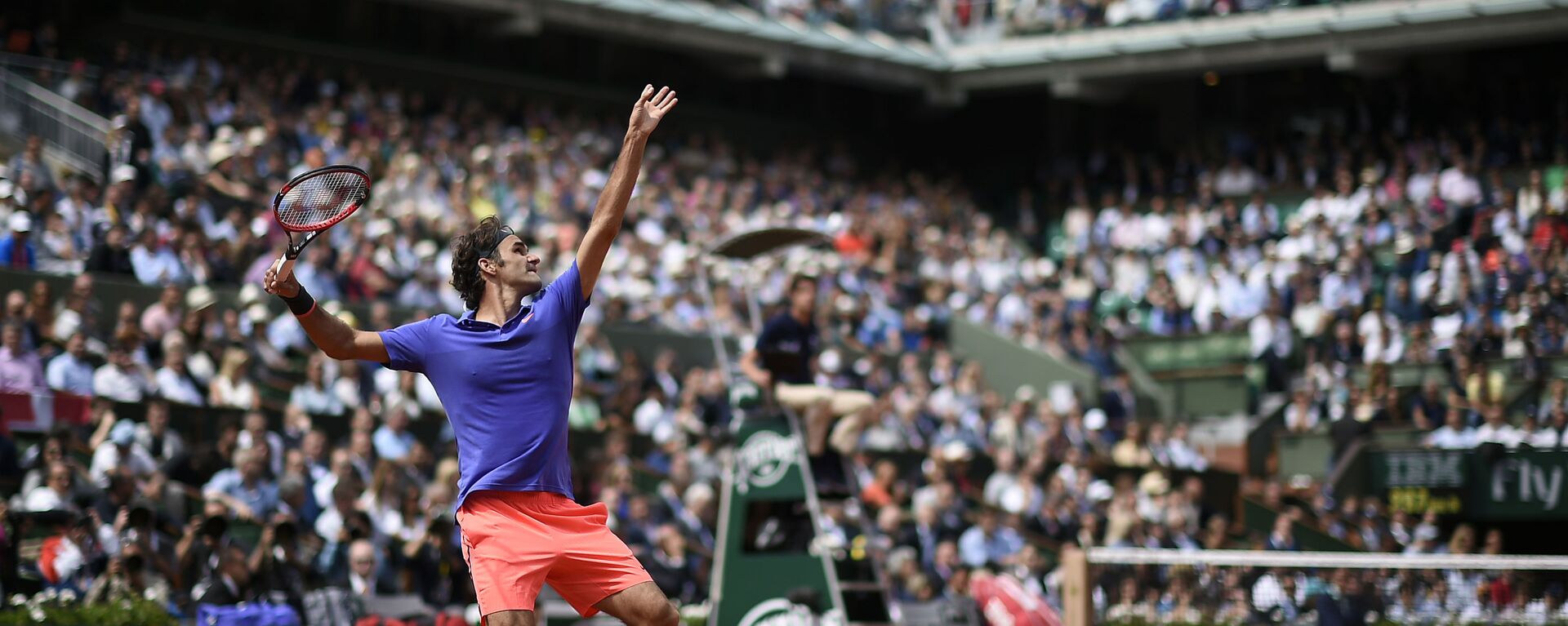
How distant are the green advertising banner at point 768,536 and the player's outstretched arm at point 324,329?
5316 millimetres

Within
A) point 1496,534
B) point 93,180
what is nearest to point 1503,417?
point 1496,534

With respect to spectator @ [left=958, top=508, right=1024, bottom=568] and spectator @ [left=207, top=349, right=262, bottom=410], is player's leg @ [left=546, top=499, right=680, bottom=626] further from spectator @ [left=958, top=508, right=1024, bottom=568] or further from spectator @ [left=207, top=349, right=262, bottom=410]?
spectator @ [left=958, top=508, right=1024, bottom=568]

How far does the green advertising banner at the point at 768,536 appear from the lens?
36.1 feet

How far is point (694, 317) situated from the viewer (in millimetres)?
20438

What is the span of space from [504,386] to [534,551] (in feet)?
1.80

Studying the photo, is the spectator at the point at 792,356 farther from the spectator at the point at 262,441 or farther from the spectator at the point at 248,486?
the spectator at the point at 262,441

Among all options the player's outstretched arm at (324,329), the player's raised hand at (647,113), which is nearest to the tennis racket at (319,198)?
the player's outstretched arm at (324,329)

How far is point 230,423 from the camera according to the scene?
44.1ft

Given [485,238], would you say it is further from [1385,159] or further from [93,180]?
[1385,159]

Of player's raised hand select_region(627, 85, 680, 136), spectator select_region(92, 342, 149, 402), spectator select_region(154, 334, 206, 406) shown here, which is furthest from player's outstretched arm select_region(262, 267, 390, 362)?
spectator select_region(154, 334, 206, 406)

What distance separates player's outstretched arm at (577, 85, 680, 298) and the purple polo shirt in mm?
140

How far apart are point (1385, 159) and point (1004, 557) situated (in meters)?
12.6

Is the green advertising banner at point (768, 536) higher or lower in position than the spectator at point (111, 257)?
lower

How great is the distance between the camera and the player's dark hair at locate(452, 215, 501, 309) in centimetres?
617
